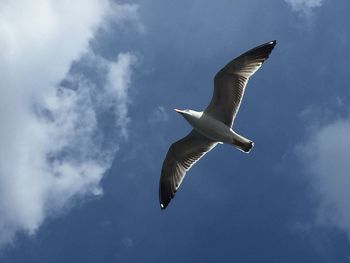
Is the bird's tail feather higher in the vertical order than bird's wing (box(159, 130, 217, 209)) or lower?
lower

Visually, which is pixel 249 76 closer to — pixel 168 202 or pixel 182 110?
pixel 182 110

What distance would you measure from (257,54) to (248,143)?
303cm

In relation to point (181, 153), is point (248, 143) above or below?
below

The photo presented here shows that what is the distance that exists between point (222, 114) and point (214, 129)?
1.97ft

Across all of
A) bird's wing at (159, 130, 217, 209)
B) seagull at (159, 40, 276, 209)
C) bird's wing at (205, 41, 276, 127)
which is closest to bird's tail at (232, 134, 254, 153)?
seagull at (159, 40, 276, 209)

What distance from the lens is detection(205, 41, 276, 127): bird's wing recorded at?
23984 mm

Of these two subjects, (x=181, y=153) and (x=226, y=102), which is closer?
(x=226, y=102)

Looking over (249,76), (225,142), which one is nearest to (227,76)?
(249,76)

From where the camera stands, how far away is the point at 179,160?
87.1 ft

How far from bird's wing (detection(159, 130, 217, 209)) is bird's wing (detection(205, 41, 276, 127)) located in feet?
6.25

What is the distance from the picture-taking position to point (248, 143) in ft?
79.5

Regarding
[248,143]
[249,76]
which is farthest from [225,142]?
[249,76]

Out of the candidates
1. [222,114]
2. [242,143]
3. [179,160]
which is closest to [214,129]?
[222,114]

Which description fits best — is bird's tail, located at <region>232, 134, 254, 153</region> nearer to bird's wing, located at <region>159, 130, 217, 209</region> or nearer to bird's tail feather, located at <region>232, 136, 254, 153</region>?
bird's tail feather, located at <region>232, 136, 254, 153</region>
